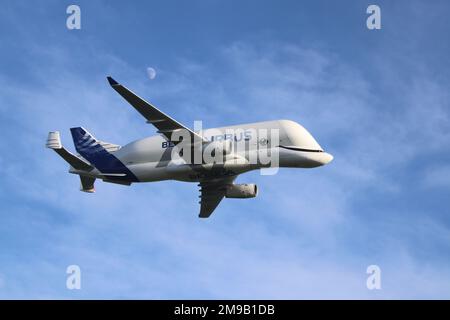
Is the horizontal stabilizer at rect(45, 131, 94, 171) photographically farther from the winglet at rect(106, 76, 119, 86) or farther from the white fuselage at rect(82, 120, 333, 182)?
the winglet at rect(106, 76, 119, 86)

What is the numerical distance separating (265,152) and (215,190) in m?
10.8

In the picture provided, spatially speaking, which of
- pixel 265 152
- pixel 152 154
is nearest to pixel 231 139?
pixel 265 152

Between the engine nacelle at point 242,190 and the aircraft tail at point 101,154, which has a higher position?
the aircraft tail at point 101,154

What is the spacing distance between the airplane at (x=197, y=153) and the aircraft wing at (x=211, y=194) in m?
0.12

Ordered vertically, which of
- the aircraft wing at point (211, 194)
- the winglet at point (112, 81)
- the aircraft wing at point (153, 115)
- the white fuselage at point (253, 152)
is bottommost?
the aircraft wing at point (211, 194)

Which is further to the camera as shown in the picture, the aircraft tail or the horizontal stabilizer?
the aircraft tail

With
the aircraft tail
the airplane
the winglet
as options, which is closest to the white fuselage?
the airplane

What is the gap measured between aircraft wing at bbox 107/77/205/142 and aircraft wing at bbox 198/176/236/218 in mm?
8535

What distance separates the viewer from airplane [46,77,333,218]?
62500 millimetres

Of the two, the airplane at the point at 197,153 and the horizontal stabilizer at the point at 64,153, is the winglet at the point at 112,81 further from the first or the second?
the horizontal stabilizer at the point at 64,153

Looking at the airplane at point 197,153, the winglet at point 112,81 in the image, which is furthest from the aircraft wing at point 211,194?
the winglet at point 112,81

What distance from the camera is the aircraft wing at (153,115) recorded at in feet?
187

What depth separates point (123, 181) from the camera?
230ft

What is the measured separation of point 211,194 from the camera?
7250 cm
